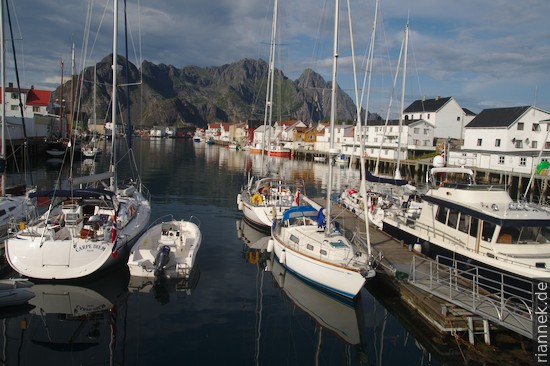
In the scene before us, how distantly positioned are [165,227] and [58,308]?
641cm

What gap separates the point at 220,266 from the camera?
19.2 m

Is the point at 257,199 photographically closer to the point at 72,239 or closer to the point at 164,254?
the point at 164,254

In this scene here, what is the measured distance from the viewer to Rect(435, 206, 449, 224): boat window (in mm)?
16959

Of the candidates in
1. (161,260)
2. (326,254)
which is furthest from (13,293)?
(326,254)

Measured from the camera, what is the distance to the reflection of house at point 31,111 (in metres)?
65.4

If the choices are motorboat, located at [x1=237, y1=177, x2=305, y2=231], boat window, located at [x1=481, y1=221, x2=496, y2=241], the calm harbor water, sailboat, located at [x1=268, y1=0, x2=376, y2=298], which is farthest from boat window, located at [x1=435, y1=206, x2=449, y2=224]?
motorboat, located at [x1=237, y1=177, x2=305, y2=231]

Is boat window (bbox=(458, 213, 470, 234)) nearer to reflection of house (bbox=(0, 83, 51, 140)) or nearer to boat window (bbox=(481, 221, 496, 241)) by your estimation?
boat window (bbox=(481, 221, 496, 241))

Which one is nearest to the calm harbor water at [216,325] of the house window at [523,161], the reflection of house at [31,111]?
the house window at [523,161]

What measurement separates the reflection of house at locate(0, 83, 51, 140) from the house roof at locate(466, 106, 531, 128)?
65.6 metres

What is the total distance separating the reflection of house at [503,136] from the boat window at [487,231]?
134 feet

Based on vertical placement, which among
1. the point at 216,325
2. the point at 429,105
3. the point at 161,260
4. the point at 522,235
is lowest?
the point at 216,325

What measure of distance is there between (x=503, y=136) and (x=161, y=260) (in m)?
56.7

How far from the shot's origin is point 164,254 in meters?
16.1

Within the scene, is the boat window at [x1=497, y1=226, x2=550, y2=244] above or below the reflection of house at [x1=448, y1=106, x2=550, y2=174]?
below
